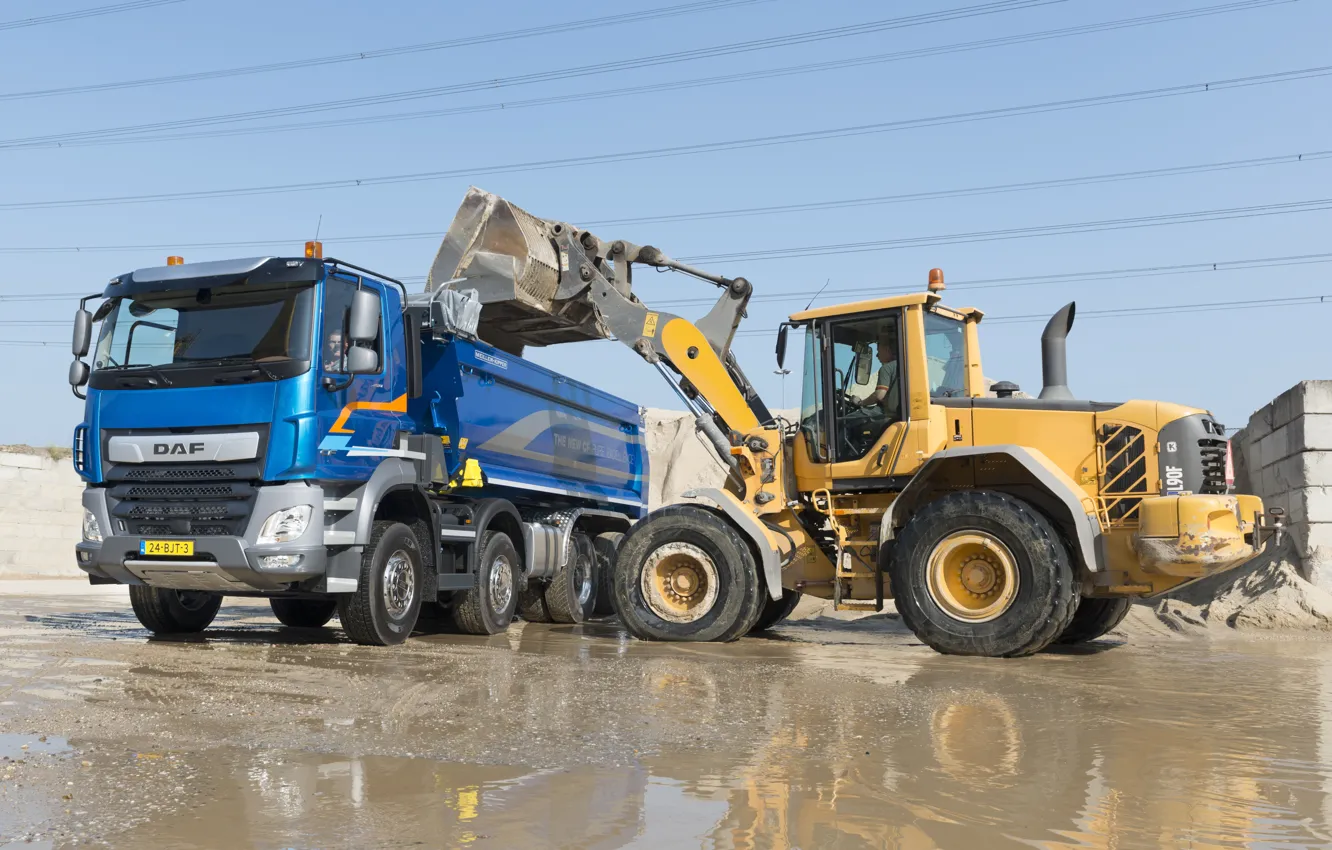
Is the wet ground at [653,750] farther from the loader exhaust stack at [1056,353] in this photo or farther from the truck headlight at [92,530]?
the loader exhaust stack at [1056,353]

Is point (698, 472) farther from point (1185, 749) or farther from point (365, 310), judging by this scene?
point (1185, 749)

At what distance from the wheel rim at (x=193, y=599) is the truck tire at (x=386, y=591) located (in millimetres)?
1987

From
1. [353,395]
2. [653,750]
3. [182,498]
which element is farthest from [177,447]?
[653,750]

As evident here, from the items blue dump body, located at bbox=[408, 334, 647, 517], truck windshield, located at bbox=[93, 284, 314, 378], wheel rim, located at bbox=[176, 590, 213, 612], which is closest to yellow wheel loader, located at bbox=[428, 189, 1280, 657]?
blue dump body, located at bbox=[408, 334, 647, 517]

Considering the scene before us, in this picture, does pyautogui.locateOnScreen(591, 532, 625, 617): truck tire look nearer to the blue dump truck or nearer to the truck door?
the blue dump truck

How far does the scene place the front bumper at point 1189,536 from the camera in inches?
372

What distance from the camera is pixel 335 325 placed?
10.0 meters

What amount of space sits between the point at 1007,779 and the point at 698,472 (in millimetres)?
48547

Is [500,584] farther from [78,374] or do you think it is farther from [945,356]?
[945,356]

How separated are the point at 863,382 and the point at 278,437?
200 inches

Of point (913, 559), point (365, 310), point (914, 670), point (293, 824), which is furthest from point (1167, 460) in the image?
point (293, 824)

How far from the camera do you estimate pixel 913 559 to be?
10.4 m

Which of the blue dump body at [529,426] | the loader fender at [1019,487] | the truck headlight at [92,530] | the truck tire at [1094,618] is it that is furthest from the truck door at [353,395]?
the truck tire at [1094,618]

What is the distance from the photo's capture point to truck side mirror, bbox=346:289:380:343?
32.2ft
